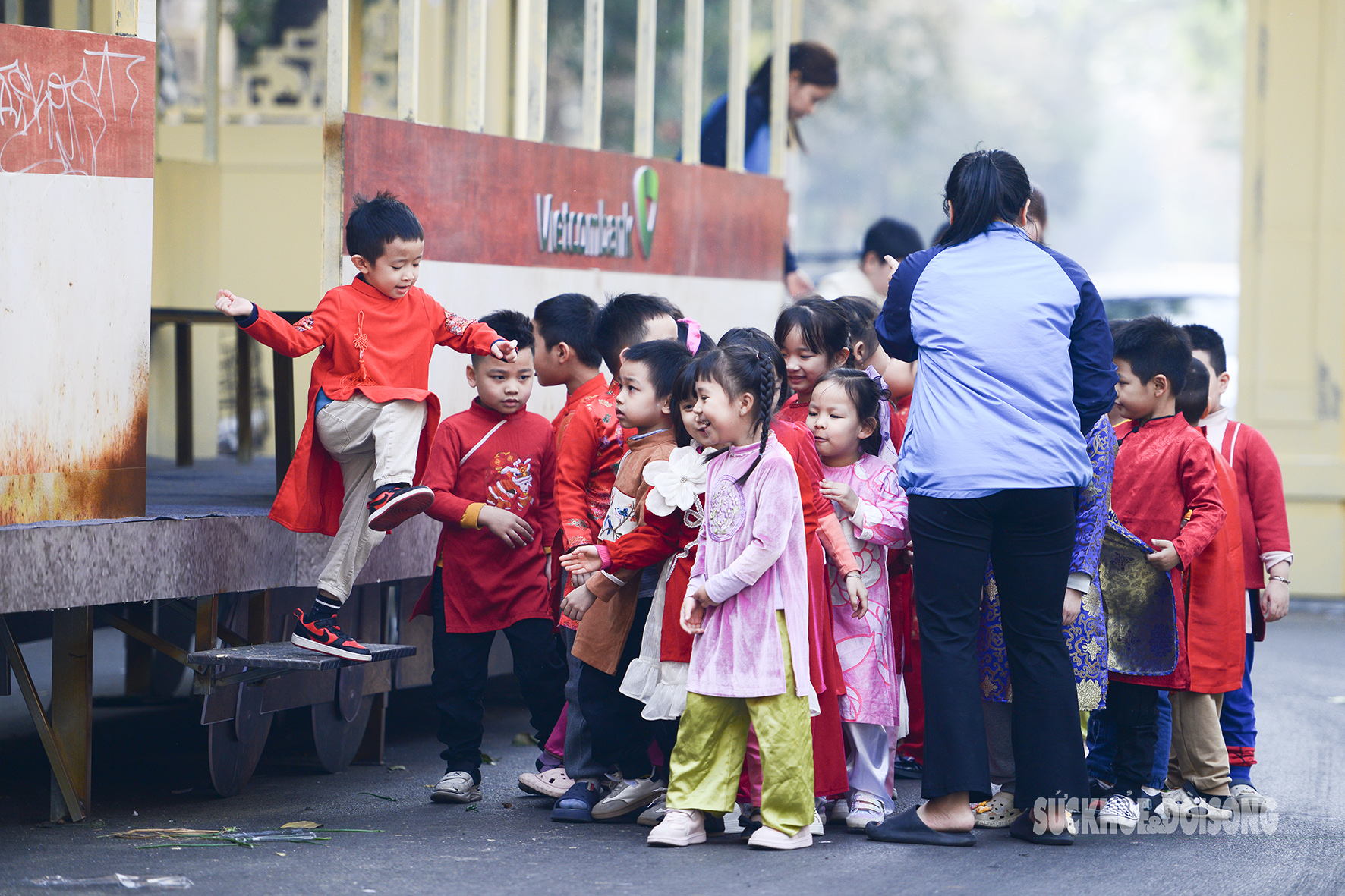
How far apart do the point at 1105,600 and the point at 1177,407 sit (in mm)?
715

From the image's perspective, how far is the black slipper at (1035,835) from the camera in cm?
470

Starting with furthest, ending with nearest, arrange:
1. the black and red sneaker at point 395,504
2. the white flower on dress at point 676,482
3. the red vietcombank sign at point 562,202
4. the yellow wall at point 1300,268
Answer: the yellow wall at point 1300,268, the red vietcombank sign at point 562,202, the black and red sneaker at point 395,504, the white flower on dress at point 676,482

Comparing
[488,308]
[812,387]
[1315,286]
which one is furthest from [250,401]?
[1315,286]

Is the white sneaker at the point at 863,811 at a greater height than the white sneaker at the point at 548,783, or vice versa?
the white sneaker at the point at 863,811

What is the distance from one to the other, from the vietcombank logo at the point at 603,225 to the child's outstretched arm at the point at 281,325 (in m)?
1.71

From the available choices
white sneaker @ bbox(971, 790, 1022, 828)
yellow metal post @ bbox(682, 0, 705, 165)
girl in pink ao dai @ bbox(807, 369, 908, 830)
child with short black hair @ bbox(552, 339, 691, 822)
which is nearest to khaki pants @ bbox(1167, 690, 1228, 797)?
white sneaker @ bbox(971, 790, 1022, 828)

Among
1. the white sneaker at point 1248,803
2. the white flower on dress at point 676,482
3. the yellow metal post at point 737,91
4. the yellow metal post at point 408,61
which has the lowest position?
the white sneaker at point 1248,803

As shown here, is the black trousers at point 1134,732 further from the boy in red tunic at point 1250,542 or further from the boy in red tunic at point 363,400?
the boy in red tunic at point 363,400

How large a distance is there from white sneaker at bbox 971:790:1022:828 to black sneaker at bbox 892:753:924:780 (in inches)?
34.6

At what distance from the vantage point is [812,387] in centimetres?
531

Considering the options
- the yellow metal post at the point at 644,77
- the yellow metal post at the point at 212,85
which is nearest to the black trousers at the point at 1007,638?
the yellow metal post at the point at 644,77

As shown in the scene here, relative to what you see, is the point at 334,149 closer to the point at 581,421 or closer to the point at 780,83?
the point at 581,421

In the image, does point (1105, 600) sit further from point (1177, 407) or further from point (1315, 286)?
point (1315, 286)

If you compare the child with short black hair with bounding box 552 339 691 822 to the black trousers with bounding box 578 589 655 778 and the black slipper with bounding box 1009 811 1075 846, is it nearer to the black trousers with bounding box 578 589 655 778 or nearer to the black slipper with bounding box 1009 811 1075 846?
the black trousers with bounding box 578 589 655 778
